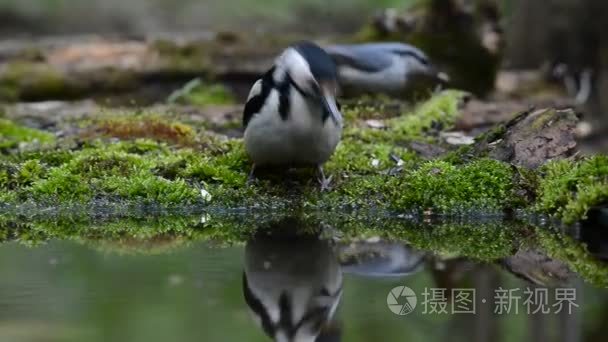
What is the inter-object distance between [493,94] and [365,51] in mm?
2252

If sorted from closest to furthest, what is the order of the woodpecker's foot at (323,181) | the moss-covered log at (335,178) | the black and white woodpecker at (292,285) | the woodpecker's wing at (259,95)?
1. the black and white woodpecker at (292,285)
2. the woodpecker's wing at (259,95)
3. the moss-covered log at (335,178)
4. the woodpecker's foot at (323,181)

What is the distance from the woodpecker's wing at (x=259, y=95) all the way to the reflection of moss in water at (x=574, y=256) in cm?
191

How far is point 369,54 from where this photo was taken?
10203 mm

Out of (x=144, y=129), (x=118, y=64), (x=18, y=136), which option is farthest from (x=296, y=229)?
(x=118, y=64)

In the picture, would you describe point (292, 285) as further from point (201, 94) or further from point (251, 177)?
point (201, 94)

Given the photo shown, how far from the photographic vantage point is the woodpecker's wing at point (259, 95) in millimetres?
6535

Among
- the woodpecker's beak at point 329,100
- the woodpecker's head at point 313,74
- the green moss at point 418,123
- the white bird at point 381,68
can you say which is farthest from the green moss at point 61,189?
the white bird at point 381,68

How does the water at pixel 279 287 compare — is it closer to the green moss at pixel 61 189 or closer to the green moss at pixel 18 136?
the green moss at pixel 61 189

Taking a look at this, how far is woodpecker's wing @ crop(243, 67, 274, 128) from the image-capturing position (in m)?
6.54

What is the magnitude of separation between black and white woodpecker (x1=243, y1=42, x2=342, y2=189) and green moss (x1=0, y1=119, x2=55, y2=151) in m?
2.52

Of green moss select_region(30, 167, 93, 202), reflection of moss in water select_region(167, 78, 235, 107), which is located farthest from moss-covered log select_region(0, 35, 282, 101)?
green moss select_region(30, 167, 93, 202)

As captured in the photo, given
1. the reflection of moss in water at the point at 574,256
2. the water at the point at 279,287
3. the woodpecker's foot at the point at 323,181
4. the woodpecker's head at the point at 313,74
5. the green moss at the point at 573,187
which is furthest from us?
the woodpecker's foot at the point at 323,181

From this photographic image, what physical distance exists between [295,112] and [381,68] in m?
3.97

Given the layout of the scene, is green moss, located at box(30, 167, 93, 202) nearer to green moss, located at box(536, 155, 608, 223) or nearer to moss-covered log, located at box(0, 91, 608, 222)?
moss-covered log, located at box(0, 91, 608, 222)
